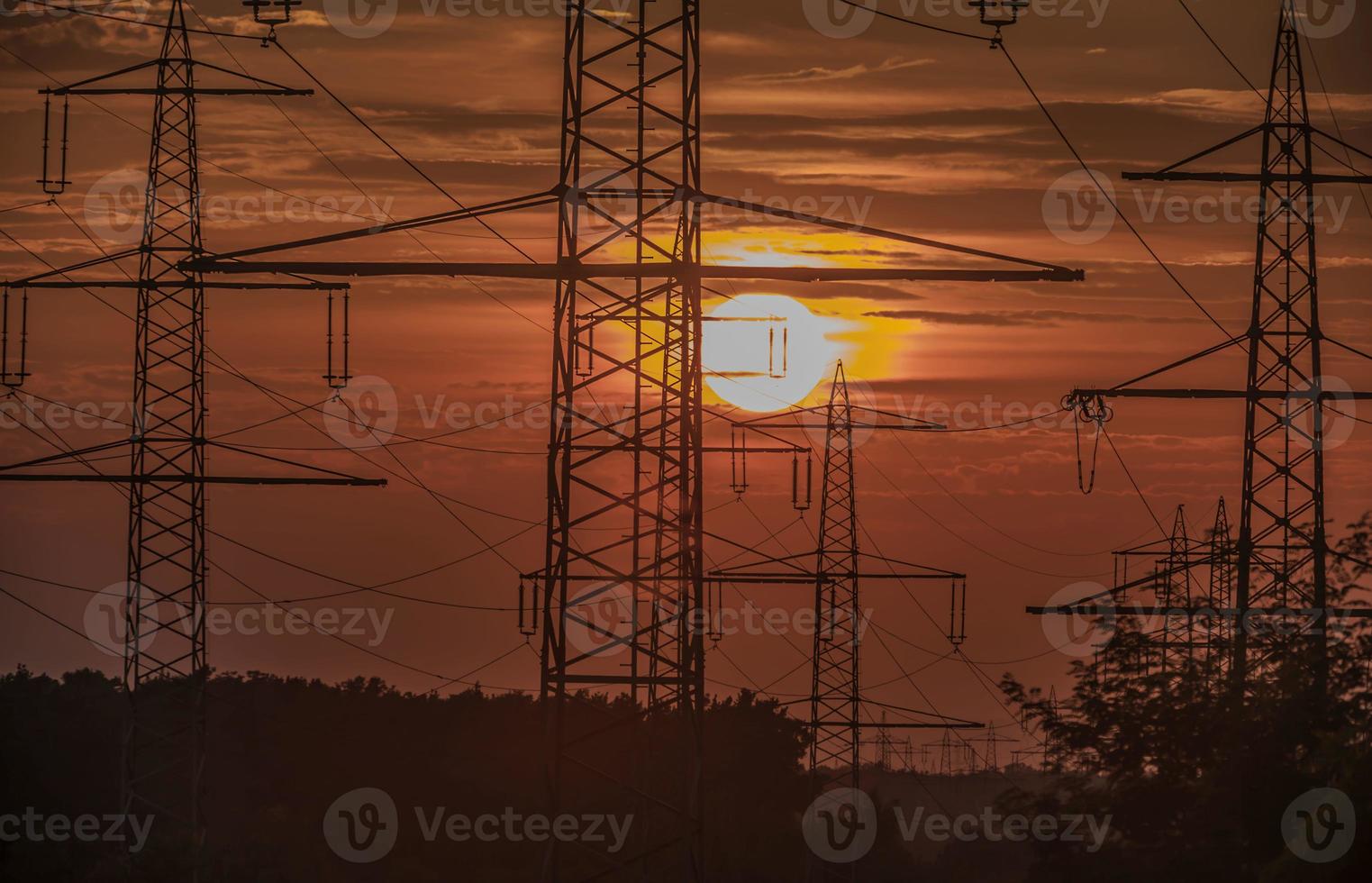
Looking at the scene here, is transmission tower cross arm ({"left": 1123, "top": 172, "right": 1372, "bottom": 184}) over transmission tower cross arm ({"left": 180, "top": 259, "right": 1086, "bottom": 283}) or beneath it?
over

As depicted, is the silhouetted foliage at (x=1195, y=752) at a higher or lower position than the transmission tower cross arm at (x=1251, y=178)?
lower

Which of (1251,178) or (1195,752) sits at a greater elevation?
(1251,178)

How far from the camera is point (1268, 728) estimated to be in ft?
117

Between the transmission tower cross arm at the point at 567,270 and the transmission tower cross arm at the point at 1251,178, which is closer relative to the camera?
the transmission tower cross arm at the point at 567,270

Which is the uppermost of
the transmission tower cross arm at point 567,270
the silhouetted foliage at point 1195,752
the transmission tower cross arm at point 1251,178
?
the transmission tower cross arm at point 1251,178

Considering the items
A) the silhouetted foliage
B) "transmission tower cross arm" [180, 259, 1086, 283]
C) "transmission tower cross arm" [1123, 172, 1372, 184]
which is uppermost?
"transmission tower cross arm" [1123, 172, 1372, 184]

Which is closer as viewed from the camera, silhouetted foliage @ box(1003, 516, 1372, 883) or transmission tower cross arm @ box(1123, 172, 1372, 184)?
silhouetted foliage @ box(1003, 516, 1372, 883)

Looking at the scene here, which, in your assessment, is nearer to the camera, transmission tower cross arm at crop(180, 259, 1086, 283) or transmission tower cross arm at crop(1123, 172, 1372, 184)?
transmission tower cross arm at crop(180, 259, 1086, 283)

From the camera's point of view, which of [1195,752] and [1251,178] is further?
[1251,178]

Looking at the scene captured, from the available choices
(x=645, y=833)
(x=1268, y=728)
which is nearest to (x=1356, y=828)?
(x=1268, y=728)

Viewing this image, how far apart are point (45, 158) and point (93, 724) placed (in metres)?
66.9

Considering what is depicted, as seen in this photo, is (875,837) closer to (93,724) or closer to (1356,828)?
(93,724)

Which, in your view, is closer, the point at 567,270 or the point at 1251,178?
the point at 567,270

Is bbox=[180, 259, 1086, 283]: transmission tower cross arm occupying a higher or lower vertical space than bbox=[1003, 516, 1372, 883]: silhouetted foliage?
higher
